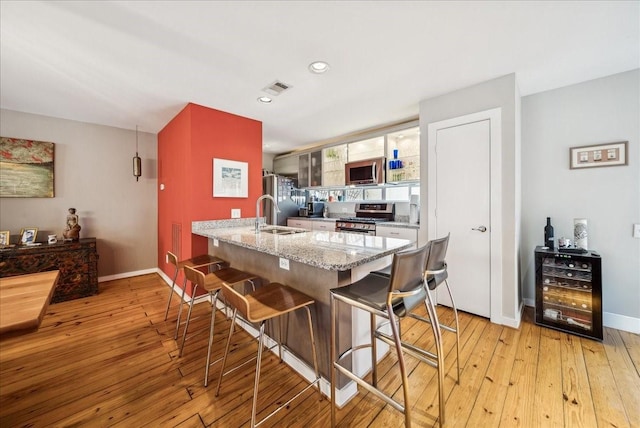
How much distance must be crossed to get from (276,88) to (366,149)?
1964mm

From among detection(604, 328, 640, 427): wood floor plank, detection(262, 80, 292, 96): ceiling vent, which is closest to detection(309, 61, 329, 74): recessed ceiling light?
detection(262, 80, 292, 96): ceiling vent

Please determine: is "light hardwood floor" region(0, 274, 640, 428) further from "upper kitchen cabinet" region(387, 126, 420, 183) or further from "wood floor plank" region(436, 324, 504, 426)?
"upper kitchen cabinet" region(387, 126, 420, 183)

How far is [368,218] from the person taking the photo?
4219mm

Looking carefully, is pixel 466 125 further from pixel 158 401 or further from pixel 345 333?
pixel 158 401

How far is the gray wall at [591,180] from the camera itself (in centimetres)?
232

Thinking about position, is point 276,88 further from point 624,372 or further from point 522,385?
point 624,372

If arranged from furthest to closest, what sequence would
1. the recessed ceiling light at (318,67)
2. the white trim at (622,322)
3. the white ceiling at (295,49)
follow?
the white trim at (622,322)
the recessed ceiling light at (318,67)
the white ceiling at (295,49)

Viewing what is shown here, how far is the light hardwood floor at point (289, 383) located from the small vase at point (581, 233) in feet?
2.68

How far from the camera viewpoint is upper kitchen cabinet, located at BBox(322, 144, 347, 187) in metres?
4.44

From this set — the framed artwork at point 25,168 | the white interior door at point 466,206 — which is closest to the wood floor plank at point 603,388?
the white interior door at point 466,206

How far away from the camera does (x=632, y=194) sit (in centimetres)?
231

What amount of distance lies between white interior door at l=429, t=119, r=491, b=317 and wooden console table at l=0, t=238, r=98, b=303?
4.38 metres

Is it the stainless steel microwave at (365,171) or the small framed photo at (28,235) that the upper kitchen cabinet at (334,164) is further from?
the small framed photo at (28,235)

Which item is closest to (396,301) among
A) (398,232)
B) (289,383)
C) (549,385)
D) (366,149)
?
(289,383)
